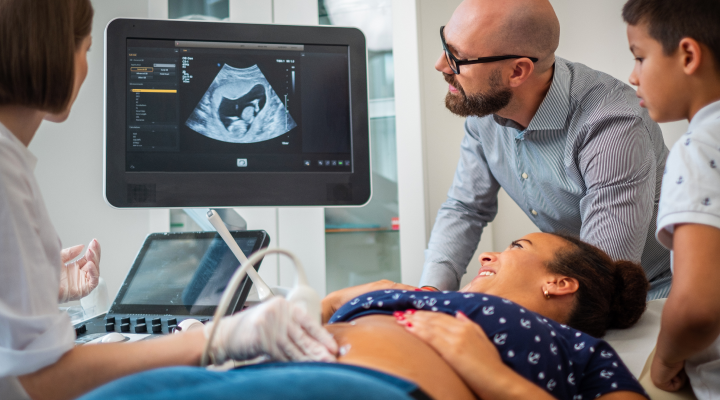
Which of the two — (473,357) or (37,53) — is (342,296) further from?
(37,53)

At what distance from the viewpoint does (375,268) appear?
236 centimetres

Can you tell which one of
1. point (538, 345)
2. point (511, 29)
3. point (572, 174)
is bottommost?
point (538, 345)

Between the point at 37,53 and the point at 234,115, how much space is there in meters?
0.85

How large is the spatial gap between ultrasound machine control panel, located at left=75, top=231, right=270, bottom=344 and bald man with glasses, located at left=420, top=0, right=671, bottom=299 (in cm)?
65

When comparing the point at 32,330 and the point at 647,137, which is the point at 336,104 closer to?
the point at 647,137

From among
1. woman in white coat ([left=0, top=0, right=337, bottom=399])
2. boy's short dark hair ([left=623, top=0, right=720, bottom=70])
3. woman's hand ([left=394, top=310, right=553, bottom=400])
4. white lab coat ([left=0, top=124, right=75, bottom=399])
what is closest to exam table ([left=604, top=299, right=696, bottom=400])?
woman's hand ([left=394, top=310, right=553, bottom=400])

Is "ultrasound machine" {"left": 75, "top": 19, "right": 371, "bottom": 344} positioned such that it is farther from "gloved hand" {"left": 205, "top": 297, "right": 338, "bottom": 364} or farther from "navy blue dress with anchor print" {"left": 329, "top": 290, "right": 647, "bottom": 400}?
"gloved hand" {"left": 205, "top": 297, "right": 338, "bottom": 364}

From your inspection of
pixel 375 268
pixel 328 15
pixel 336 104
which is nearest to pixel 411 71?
pixel 328 15

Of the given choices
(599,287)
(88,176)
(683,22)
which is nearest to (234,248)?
(599,287)

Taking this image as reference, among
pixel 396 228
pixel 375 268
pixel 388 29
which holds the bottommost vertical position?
pixel 375 268

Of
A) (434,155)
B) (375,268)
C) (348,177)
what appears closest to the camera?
(348,177)

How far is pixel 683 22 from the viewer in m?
1.01

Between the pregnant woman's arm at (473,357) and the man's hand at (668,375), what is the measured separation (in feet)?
0.53

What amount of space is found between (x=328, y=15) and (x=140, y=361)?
73.2 inches
